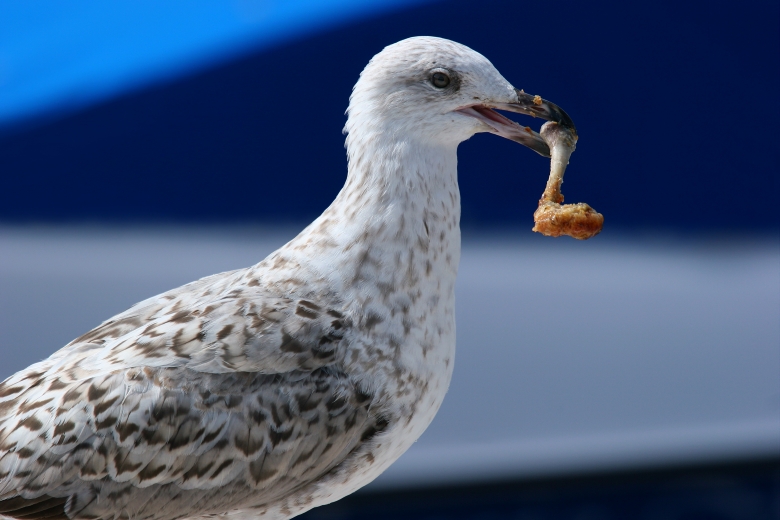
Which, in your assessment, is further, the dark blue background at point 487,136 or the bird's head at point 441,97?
the dark blue background at point 487,136

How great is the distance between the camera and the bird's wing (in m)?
1.93

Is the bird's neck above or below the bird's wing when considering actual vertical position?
above

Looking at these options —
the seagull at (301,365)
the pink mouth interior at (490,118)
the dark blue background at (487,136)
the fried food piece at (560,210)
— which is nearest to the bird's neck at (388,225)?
the seagull at (301,365)

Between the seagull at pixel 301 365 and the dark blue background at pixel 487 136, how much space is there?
251 cm

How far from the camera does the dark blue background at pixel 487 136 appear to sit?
456cm

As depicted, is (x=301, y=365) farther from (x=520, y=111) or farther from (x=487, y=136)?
(x=487, y=136)

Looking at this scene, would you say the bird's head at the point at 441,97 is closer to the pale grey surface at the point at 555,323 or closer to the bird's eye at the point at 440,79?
the bird's eye at the point at 440,79

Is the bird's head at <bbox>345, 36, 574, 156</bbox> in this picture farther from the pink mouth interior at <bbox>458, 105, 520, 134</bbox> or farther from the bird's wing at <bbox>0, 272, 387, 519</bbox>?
the bird's wing at <bbox>0, 272, 387, 519</bbox>

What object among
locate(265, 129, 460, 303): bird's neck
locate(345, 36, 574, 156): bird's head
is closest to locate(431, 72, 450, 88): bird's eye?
locate(345, 36, 574, 156): bird's head

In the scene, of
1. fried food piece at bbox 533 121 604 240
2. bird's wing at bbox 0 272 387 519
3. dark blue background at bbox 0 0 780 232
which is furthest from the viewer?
dark blue background at bbox 0 0 780 232

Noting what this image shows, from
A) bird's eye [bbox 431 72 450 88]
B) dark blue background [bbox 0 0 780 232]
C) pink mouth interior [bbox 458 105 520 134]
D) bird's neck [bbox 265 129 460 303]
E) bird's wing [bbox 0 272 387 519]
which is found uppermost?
dark blue background [bbox 0 0 780 232]

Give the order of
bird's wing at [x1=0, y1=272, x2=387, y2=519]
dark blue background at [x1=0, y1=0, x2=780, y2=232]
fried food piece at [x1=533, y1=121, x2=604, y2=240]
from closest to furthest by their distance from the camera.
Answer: bird's wing at [x1=0, y1=272, x2=387, y2=519], fried food piece at [x1=533, y1=121, x2=604, y2=240], dark blue background at [x1=0, y1=0, x2=780, y2=232]

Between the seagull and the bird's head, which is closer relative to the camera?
the seagull

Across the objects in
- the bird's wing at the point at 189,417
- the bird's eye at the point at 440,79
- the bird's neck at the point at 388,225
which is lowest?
the bird's wing at the point at 189,417
